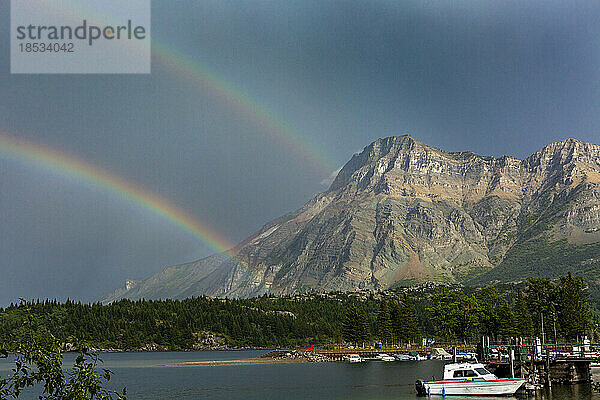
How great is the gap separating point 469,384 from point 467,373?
1618 mm

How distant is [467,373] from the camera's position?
249 ft

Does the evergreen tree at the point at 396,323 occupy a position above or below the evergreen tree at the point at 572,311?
below

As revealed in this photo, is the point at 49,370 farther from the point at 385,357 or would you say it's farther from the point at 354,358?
the point at 385,357

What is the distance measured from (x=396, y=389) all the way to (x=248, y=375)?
45591mm

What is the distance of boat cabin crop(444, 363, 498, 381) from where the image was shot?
75.1 meters

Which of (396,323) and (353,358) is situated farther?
(396,323)

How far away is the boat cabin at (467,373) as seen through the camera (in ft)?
246

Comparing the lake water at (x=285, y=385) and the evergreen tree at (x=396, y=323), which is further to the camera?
the evergreen tree at (x=396, y=323)

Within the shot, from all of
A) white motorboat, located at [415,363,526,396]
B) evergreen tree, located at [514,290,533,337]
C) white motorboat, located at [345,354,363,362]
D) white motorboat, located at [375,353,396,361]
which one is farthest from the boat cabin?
evergreen tree, located at [514,290,533,337]

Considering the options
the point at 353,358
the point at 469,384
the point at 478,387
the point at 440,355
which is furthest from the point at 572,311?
the point at 469,384

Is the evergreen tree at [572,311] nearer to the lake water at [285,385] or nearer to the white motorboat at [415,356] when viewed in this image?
the white motorboat at [415,356]

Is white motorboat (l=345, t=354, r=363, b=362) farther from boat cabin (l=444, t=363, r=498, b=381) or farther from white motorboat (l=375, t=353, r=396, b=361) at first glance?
boat cabin (l=444, t=363, r=498, b=381)

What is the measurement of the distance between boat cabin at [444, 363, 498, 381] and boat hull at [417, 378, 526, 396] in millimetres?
694

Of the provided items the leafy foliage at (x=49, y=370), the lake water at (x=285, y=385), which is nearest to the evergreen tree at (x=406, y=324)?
the lake water at (x=285, y=385)
